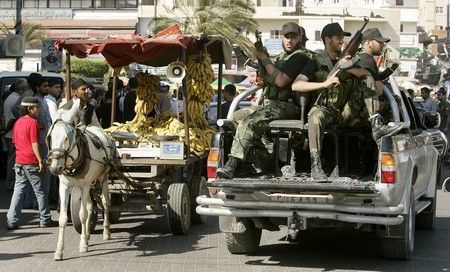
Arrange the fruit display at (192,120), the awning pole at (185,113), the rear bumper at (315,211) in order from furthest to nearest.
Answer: the fruit display at (192,120) → the awning pole at (185,113) → the rear bumper at (315,211)

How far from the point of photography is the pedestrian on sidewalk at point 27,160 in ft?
43.2

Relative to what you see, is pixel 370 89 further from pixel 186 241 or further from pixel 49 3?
pixel 49 3

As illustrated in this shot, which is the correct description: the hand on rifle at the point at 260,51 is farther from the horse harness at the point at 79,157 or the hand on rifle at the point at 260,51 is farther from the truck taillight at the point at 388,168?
the horse harness at the point at 79,157

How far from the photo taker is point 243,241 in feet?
36.7

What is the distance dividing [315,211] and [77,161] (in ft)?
8.92

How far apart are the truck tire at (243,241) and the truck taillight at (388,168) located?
1831 mm

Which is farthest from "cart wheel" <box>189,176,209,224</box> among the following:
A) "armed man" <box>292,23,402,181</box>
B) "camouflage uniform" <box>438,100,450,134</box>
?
"camouflage uniform" <box>438,100,450,134</box>

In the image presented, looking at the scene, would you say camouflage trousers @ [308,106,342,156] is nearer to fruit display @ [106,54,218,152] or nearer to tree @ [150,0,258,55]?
fruit display @ [106,54,218,152]

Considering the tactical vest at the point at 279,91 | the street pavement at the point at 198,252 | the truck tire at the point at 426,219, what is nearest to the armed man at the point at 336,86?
the tactical vest at the point at 279,91

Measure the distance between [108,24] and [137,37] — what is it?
2707 inches

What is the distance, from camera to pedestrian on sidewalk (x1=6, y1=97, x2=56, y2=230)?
13.2m

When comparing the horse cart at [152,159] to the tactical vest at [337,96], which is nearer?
the tactical vest at [337,96]

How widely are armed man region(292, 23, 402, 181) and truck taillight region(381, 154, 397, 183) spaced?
0.26 m

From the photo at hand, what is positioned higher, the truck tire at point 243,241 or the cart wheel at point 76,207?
the cart wheel at point 76,207
